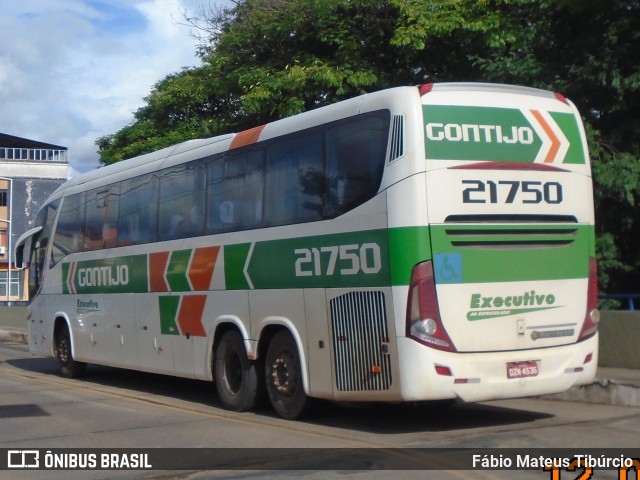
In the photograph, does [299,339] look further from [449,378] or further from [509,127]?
[509,127]

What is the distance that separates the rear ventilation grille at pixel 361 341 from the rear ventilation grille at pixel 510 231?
1.03m

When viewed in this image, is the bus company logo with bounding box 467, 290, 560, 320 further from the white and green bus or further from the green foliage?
the green foliage

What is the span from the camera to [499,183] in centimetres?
974

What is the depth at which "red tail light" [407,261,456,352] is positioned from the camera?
927 centimetres

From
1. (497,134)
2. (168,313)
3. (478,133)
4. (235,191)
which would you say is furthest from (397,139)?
(168,313)

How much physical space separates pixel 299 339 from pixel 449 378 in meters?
2.17

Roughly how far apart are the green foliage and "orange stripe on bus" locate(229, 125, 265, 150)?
189 inches

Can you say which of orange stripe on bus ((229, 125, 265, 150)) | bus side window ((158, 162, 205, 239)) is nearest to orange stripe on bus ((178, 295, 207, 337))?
bus side window ((158, 162, 205, 239))

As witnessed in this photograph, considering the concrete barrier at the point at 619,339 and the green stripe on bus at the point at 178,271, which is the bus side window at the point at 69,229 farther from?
the concrete barrier at the point at 619,339

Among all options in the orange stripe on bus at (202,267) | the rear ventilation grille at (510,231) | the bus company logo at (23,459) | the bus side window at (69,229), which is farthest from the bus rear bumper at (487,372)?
the bus side window at (69,229)

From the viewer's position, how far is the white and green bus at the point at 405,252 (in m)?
9.39

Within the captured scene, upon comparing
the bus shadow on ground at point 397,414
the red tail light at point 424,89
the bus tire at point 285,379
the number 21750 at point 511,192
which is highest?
the red tail light at point 424,89

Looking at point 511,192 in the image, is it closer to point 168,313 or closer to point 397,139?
point 397,139

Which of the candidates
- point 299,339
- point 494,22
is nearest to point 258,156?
point 299,339
